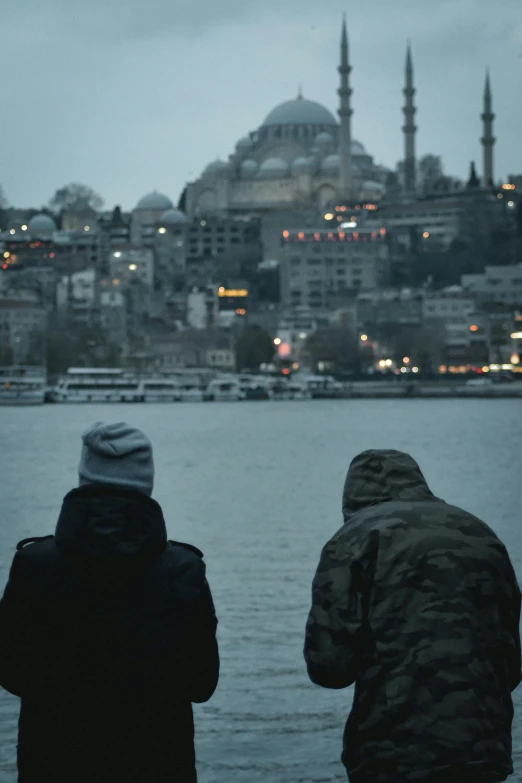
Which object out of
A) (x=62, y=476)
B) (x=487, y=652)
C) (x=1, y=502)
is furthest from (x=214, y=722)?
(x=62, y=476)

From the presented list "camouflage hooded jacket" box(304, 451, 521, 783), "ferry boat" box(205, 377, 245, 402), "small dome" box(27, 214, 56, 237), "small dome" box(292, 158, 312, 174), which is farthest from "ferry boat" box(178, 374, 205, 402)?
"camouflage hooded jacket" box(304, 451, 521, 783)

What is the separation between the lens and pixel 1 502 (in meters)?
30.1

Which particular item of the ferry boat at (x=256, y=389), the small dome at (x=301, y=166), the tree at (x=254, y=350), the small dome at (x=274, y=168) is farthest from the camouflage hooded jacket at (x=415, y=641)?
the small dome at (x=274, y=168)

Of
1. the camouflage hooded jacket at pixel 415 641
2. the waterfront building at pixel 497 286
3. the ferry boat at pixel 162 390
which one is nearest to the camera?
the camouflage hooded jacket at pixel 415 641

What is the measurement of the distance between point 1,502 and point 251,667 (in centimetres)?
1933

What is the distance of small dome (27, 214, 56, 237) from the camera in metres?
133

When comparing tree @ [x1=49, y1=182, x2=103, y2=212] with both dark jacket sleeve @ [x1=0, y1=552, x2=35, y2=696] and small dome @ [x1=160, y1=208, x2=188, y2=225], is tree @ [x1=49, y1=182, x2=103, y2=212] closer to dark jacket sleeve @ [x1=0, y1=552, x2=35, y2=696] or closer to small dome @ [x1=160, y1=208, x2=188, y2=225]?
small dome @ [x1=160, y1=208, x2=188, y2=225]

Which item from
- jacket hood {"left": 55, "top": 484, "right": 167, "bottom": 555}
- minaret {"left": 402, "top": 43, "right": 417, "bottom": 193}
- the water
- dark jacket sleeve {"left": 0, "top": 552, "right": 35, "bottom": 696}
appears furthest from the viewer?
minaret {"left": 402, "top": 43, "right": 417, "bottom": 193}

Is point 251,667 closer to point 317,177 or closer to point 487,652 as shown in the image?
point 487,652

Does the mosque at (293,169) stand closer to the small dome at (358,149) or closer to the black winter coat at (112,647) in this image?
the small dome at (358,149)

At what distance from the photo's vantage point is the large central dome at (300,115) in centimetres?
14512

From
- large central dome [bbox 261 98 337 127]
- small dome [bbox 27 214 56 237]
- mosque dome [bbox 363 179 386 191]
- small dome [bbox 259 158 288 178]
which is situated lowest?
small dome [bbox 27 214 56 237]

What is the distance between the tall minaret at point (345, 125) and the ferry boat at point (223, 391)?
123 feet

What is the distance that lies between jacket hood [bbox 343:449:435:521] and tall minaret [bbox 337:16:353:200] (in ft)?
394
